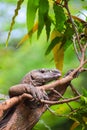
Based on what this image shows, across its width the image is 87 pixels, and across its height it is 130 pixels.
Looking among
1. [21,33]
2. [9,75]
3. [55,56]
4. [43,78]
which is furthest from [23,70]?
[43,78]

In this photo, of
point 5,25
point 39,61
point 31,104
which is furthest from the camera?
point 5,25

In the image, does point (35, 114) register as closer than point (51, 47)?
Yes

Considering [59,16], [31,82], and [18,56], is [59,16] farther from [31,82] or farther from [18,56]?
[18,56]

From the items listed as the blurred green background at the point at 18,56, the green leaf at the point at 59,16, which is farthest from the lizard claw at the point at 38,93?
the blurred green background at the point at 18,56

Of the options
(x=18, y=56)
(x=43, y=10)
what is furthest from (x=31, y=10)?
(x=18, y=56)

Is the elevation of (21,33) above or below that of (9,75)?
above

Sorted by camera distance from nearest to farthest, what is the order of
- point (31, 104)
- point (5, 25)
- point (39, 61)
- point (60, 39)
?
1. point (31, 104)
2. point (60, 39)
3. point (39, 61)
4. point (5, 25)

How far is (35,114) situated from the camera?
0.67 metres

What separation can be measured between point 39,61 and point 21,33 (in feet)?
0.58

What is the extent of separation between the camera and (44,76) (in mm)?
702

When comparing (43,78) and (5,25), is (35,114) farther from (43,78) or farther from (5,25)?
(5,25)

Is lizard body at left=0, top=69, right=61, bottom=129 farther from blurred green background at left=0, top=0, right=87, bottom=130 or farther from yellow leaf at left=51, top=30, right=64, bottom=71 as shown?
blurred green background at left=0, top=0, right=87, bottom=130

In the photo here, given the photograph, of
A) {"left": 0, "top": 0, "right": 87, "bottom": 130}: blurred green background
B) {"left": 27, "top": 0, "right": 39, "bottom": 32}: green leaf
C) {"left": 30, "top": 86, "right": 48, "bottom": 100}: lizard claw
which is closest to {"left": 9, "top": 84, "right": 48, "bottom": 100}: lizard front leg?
{"left": 30, "top": 86, "right": 48, "bottom": 100}: lizard claw

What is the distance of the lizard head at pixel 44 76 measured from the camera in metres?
0.70
